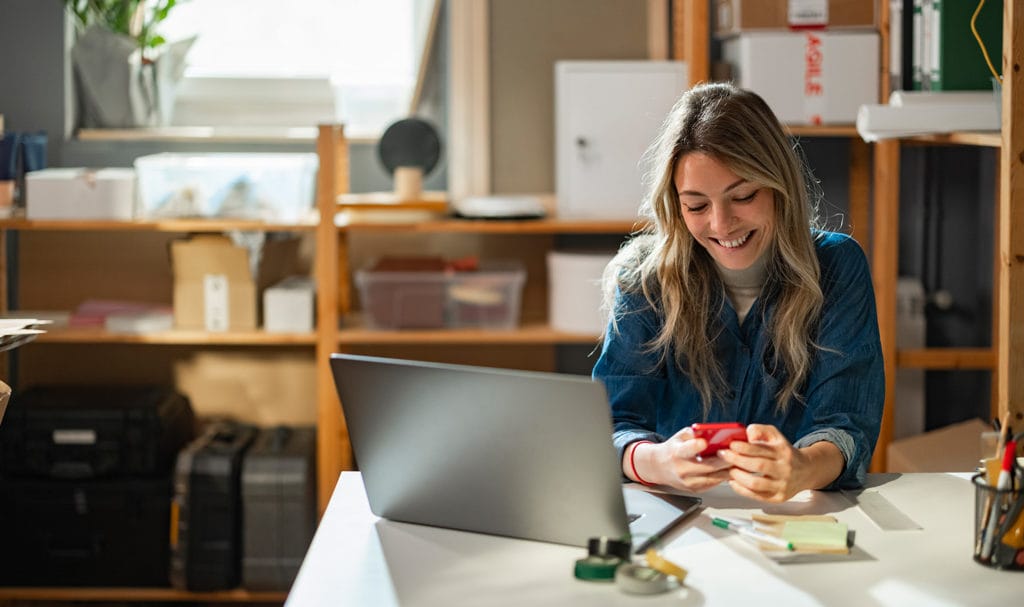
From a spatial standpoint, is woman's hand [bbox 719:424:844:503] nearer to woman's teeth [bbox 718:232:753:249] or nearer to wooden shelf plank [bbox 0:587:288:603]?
woman's teeth [bbox 718:232:753:249]

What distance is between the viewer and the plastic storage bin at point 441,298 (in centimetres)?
334

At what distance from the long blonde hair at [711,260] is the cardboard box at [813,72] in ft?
3.99

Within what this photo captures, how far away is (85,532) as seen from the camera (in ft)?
11.0

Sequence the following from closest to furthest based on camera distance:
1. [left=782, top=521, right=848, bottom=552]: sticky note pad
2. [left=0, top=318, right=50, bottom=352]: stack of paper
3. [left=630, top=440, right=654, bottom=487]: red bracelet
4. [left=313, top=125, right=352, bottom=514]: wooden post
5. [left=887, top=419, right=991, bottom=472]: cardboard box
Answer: [left=782, top=521, right=848, bottom=552]: sticky note pad → [left=630, top=440, right=654, bottom=487]: red bracelet → [left=0, top=318, right=50, bottom=352]: stack of paper → [left=887, top=419, right=991, bottom=472]: cardboard box → [left=313, top=125, right=352, bottom=514]: wooden post

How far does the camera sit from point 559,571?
140 cm

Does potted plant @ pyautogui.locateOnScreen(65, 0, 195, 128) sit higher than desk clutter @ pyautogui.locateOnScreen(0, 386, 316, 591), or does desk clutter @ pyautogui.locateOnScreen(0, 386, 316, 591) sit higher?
potted plant @ pyautogui.locateOnScreen(65, 0, 195, 128)

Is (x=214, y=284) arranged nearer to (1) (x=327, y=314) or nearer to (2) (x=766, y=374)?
(1) (x=327, y=314)

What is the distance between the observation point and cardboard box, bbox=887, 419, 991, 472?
308 cm

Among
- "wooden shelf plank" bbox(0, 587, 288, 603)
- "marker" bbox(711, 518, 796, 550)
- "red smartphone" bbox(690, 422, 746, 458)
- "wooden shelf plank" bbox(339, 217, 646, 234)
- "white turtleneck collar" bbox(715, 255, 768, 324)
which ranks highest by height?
"wooden shelf plank" bbox(339, 217, 646, 234)

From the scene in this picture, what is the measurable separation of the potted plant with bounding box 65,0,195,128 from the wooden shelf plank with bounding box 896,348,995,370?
7.09ft

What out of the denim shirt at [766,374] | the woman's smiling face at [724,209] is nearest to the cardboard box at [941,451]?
the denim shirt at [766,374]

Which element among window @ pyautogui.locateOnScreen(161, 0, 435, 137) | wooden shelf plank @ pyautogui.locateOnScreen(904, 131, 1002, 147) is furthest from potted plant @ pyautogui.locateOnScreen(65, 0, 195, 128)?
wooden shelf plank @ pyautogui.locateOnScreen(904, 131, 1002, 147)

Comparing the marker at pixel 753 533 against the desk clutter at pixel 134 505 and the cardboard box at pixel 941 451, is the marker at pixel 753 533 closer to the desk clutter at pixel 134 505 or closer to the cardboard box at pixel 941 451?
the cardboard box at pixel 941 451

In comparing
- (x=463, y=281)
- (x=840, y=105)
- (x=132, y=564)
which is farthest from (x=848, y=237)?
(x=132, y=564)
